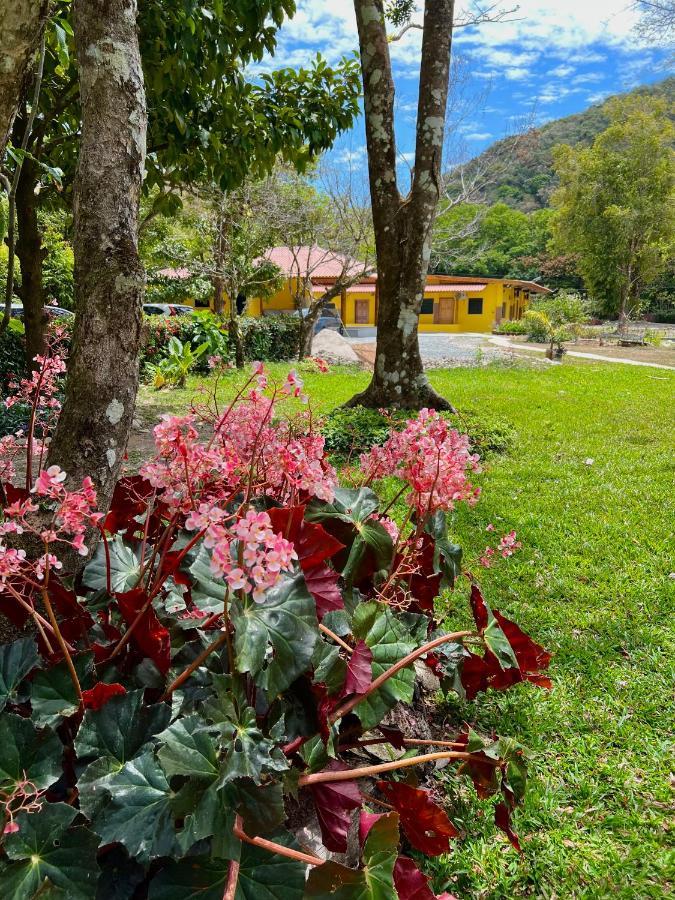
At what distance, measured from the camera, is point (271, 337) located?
16562 mm

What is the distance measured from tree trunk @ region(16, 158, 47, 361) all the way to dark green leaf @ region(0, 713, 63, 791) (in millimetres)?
4817

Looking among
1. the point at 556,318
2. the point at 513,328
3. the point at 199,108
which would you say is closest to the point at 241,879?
the point at 199,108

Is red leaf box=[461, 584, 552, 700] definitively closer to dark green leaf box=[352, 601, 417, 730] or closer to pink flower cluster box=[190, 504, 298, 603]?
dark green leaf box=[352, 601, 417, 730]

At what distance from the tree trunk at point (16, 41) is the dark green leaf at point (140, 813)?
1.28m

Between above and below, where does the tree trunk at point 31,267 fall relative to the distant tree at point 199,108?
below

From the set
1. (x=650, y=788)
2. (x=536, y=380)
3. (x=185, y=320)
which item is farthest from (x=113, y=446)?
(x=185, y=320)

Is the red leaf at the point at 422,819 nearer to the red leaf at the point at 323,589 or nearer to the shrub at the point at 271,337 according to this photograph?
the red leaf at the point at 323,589

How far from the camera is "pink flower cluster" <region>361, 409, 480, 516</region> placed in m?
1.51

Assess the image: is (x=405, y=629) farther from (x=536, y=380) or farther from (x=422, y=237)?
(x=536, y=380)

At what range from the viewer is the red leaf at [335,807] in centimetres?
115

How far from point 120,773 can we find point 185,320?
12.6m

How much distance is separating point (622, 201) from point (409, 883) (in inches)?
1414

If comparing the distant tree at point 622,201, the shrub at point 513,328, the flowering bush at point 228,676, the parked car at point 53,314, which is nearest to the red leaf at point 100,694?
the flowering bush at point 228,676

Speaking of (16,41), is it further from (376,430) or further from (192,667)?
(376,430)
